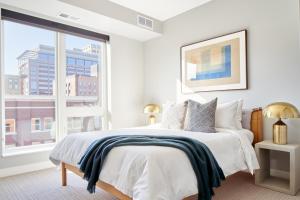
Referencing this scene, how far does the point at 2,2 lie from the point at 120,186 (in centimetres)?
305

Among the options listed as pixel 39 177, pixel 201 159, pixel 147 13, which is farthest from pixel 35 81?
pixel 201 159

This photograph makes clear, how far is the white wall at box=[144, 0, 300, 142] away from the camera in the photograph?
105 inches

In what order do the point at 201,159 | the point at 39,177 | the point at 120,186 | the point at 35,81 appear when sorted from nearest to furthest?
the point at 120,186 < the point at 201,159 < the point at 39,177 < the point at 35,81

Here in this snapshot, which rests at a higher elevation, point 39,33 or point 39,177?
point 39,33

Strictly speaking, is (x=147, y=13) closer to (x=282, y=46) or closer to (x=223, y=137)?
(x=282, y=46)

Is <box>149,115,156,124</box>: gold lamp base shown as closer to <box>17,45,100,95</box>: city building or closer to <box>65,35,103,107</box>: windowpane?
<box>65,35,103,107</box>: windowpane

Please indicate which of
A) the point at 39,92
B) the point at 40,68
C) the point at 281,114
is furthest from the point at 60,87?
the point at 281,114

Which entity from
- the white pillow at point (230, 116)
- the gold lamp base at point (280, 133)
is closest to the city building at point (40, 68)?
the white pillow at point (230, 116)

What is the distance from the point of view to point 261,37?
294 centimetres

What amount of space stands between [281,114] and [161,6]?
2543 millimetres

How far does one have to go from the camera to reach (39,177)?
2.96m

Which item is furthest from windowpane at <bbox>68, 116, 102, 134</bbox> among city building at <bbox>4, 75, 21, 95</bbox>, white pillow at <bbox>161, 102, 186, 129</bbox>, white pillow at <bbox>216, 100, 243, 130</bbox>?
white pillow at <bbox>216, 100, 243, 130</bbox>

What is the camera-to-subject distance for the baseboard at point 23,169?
3010 mm

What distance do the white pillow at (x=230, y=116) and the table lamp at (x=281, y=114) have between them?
39 cm
